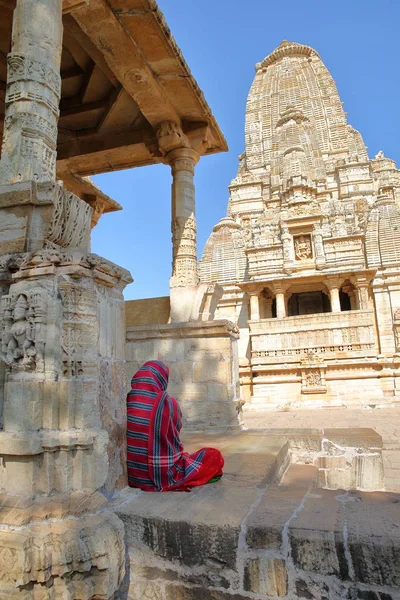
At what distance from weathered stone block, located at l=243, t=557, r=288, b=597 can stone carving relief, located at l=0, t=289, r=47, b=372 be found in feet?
4.42

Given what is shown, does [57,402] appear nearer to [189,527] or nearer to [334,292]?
[189,527]

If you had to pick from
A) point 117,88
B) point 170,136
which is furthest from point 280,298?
point 117,88

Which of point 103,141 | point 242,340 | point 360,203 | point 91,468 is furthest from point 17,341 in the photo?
point 360,203

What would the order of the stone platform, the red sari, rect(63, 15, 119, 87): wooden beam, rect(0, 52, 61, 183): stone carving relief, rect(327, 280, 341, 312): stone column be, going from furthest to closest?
1. rect(327, 280, 341, 312): stone column
2. rect(63, 15, 119, 87): wooden beam
3. rect(0, 52, 61, 183): stone carving relief
4. the red sari
5. the stone platform

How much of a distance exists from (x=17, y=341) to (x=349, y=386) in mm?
13220

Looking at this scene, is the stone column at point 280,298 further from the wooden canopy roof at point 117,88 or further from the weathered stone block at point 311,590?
the weathered stone block at point 311,590

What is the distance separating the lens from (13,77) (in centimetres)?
295

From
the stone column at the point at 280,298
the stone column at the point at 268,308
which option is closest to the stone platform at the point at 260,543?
the stone column at the point at 280,298

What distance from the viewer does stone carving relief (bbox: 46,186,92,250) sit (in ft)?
8.36

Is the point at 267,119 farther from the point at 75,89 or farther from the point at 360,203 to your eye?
the point at 75,89

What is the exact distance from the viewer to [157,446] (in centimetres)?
256

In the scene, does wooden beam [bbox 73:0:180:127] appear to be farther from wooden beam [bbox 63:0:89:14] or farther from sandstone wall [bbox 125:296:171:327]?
sandstone wall [bbox 125:296:171:327]

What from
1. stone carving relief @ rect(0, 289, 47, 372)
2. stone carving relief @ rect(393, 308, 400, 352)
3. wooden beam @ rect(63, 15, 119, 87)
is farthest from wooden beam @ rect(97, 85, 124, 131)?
stone carving relief @ rect(393, 308, 400, 352)

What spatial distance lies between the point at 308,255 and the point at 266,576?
1759 cm
